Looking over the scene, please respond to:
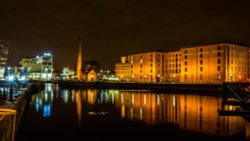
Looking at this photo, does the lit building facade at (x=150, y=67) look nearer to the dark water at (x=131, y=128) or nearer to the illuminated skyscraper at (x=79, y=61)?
the illuminated skyscraper at (x=79, y=61)

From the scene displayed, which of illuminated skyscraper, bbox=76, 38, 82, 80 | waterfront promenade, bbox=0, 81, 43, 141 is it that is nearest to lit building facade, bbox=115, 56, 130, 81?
illuminated skyscraper, bbox=76, 38, 82, 80

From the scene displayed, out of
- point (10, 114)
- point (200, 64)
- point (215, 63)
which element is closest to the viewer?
point (10, 114)

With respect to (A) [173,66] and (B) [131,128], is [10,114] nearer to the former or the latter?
(B) [131,128]

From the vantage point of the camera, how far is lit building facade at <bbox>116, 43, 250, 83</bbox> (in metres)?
Result: 104

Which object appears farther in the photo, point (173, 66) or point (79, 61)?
point (173, 66)

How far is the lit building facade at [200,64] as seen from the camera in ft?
342

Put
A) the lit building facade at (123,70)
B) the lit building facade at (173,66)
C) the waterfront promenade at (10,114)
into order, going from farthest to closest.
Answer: the lit building facade at (123,70)
the lit building facade at (173,66)
the waterfront promenade at (10,114)

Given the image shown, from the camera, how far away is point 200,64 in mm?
111875

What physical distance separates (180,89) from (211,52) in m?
33.3

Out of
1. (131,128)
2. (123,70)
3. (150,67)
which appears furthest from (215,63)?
(131,128)

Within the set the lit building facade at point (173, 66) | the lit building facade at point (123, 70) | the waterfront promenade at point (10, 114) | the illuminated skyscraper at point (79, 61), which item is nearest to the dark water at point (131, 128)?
the waterfront promenade at point (10, 114)

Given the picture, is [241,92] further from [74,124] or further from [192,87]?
[192,87]

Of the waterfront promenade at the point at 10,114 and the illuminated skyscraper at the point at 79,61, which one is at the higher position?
the illuminated skyscraper at the point at 79,61

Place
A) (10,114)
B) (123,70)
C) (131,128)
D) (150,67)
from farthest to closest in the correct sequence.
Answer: (123,70), (150,67), (131,128), (10,114)
